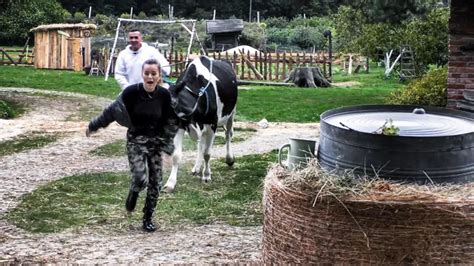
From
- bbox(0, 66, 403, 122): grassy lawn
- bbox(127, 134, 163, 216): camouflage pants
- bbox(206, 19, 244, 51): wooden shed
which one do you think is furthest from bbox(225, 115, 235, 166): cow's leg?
bbox(206, 19, 244, 51): wooden shed

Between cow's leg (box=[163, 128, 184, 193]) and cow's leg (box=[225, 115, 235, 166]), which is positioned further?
cow's leg (box=[225, 115, 235, 166])

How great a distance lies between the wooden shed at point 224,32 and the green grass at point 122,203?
1322 inches

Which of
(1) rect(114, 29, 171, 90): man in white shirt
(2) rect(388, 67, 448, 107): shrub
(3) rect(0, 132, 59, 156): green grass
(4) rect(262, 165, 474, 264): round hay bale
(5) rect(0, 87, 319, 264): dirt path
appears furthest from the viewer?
(2) rect(388, 67, 448, 107): shrub

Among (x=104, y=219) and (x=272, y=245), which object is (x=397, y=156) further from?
(x=104, y=219)

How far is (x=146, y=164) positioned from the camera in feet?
21.0

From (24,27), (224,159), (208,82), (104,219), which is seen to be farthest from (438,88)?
(24,27)

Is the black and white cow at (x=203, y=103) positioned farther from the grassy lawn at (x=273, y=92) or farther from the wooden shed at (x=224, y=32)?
the wooden shed at (x=224, y=32)

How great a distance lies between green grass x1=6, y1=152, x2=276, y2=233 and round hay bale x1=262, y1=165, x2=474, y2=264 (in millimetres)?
2837

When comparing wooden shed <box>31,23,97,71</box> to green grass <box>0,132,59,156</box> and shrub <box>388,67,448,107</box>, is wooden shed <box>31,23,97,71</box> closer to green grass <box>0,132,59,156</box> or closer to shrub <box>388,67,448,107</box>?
green grass <box>0,132,59,156</box>

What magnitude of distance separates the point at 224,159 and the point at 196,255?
15.1ft

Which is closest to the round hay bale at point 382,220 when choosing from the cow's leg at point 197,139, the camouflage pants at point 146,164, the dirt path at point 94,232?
the dirt path at point 94,232

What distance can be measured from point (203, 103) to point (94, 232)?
2507mm

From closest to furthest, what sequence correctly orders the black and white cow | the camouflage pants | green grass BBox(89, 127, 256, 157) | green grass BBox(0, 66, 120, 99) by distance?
the camouflage pants → the black and white cow → green grass BBox(89, 127, 256, 157) → green grass BBox(0, 66, 120, 99)

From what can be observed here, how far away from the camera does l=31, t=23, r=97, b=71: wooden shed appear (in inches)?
1195
